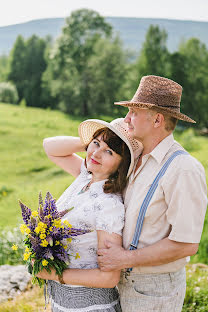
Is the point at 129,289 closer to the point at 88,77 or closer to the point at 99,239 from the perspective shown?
the point at 99,239

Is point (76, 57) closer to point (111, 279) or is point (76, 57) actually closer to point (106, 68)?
point (106, 68)

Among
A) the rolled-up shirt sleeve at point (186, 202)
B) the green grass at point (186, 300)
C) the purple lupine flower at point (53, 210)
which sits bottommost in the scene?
the green grass at point (186, 300)

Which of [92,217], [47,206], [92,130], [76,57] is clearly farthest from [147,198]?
[76,57]

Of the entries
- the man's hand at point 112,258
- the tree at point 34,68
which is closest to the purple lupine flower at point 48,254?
the man's hand at point 112,258

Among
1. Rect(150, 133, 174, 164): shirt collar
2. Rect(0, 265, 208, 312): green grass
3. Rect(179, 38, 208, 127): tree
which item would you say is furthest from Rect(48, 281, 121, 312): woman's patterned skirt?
Rect(179, 38, 208, 127): tree

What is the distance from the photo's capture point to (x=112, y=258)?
224 centimetres

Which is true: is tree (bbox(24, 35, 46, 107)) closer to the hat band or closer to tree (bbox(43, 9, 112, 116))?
tree (bbox(43, 9, 112, 116))

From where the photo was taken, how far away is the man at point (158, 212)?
2156 mm

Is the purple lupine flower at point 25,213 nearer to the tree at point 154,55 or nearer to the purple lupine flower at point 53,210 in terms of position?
the purple lupine flower at point 53,210

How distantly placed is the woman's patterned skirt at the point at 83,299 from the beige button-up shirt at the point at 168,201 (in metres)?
0.30

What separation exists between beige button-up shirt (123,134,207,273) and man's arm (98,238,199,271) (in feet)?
0.18

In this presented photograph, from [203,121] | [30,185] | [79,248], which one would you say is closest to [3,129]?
[30,185]

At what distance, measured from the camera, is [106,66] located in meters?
22.4

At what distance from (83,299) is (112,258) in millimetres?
406
